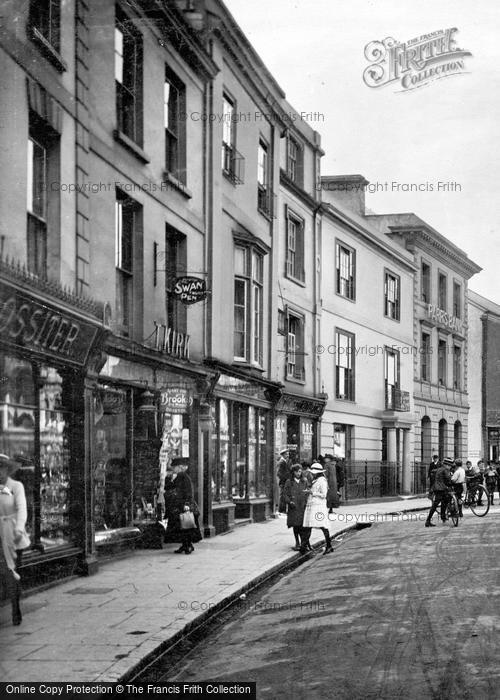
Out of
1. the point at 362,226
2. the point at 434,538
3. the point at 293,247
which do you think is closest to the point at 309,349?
the point at 293,247

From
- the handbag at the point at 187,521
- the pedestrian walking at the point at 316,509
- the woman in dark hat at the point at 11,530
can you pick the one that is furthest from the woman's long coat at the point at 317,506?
the woman in dark hat at the point at 11,530

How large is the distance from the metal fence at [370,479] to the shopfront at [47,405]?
60.9 feet

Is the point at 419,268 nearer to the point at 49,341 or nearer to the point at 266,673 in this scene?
the point at 49,341

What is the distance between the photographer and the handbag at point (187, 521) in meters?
15.5

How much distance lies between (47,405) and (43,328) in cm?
129

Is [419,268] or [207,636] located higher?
[419,268]

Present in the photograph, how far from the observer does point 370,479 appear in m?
32.7

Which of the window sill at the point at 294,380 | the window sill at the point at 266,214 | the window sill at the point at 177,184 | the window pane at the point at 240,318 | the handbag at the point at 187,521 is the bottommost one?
the handbag at the point at 187,521

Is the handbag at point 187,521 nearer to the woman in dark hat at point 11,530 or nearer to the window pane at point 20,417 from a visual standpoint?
the window pane at point 20,417

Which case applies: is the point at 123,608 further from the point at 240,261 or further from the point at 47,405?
the point at 240,261

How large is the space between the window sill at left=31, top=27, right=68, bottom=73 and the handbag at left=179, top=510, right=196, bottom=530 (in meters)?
7.41

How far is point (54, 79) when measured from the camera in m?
12.0

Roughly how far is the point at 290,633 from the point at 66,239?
20.4 feet

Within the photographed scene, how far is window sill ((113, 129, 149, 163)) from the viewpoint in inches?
567
